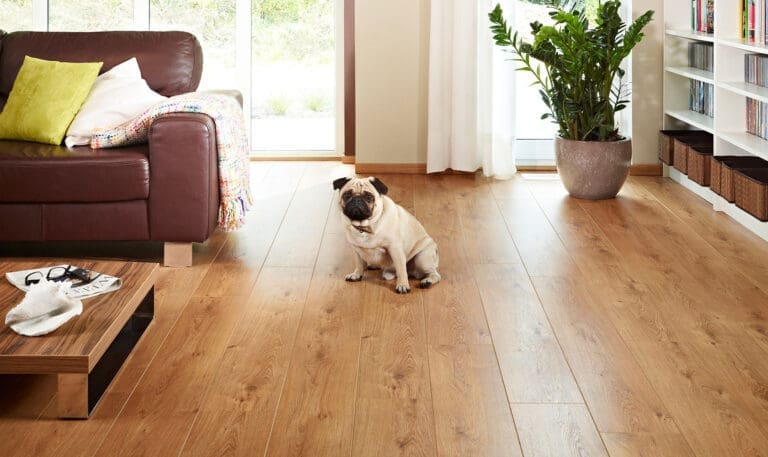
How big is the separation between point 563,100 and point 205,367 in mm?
3008

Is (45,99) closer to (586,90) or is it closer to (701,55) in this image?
(586,90)

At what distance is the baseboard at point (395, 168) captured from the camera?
20.5 ft

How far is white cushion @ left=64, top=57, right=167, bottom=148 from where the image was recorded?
4340 mm

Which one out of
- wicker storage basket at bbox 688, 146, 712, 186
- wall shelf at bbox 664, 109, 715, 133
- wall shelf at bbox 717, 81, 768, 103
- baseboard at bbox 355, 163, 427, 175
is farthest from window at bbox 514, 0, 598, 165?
wall shelf at bbox 717, 81, 768, 103

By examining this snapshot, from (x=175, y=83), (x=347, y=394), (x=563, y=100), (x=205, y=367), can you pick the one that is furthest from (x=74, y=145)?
(x=563, y=100)

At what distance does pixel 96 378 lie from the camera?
2779 millimetres

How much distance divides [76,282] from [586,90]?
3160mm

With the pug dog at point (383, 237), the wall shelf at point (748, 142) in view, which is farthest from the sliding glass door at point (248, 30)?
the pug dog at point (383, 237)

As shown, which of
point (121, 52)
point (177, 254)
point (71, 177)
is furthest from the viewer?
point (121, 52)

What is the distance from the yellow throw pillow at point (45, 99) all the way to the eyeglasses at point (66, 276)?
4.38 feet

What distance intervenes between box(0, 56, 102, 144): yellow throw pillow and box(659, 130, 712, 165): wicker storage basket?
10.3 ft

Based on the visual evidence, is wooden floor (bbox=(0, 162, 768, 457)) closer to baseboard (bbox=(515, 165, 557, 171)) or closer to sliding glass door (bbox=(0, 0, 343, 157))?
baseboard (bbox=(515, 165, 557, 171))

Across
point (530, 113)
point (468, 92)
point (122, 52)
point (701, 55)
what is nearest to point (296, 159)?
point (468, 92)

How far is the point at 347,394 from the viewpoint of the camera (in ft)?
9.12
